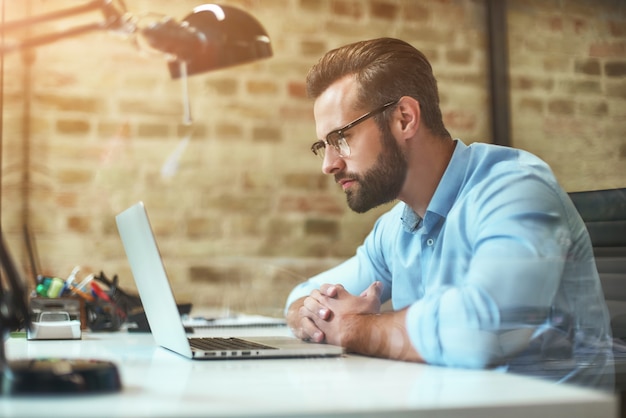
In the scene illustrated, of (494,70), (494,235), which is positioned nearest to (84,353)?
(494,235)

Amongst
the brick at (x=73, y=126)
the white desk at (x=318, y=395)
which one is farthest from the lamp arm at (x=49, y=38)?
the white desk at (x=318, y=395)

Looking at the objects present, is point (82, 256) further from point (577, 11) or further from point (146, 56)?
point (577, 11)

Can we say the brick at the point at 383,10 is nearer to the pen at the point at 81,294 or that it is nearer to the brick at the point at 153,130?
the brick at the point at 153,130

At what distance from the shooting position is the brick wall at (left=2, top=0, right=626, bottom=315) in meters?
2.78

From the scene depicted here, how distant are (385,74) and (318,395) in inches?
36.2

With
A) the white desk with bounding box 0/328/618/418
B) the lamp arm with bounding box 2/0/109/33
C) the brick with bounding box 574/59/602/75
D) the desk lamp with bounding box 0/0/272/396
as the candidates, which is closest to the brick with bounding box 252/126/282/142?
the desk lamp with bounding box 0/0/272/396

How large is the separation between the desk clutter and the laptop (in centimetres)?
34

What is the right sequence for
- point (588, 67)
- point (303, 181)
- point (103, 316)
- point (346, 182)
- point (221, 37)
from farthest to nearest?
point (303, 181) < point (221, 37) < point (588, 67) < point (103, 316) < point (346, 182)

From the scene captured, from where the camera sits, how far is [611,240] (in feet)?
5.30

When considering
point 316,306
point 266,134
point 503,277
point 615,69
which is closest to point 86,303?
point 316,306

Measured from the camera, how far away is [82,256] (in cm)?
279

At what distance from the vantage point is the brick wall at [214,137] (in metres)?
2.78

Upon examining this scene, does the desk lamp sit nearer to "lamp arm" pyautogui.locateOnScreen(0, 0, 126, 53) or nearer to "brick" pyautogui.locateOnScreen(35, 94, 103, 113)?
"lamp arm" pyautogui.locateOnScreen(0, 0, 126, 53)

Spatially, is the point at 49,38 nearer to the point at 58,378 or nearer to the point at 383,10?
the point at 383,10
